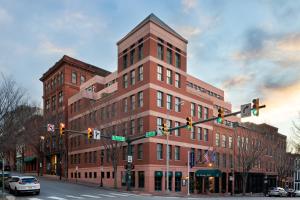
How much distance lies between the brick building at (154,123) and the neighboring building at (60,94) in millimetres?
3159

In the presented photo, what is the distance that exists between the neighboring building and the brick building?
10.4 feet

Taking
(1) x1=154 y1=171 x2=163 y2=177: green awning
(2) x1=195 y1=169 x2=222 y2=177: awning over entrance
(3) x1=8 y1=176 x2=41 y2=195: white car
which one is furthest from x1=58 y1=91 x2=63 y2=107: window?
(3) x1=8 y1=176 x2=41 y2=195: white car

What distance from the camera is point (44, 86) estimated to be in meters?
88.4

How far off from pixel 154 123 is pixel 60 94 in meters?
37.5

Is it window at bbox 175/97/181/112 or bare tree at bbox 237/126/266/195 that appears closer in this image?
window at bbox 175/97/181/112

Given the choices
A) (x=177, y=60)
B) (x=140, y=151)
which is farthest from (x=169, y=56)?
(x=140, y=151)

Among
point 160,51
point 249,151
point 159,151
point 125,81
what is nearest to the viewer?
point 159,151

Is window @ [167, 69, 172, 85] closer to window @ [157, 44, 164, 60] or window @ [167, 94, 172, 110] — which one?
window @ [167, 94, 172, 110]

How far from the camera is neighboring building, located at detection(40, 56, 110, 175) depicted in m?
71.7

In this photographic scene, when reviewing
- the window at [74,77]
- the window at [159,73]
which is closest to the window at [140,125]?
the window at [159,73]

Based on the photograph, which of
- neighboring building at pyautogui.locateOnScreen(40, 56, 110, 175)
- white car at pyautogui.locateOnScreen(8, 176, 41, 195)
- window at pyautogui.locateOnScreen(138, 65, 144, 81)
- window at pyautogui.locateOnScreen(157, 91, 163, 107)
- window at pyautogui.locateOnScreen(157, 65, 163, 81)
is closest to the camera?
white car at pyautogui.locateOnScreen(8, 176, 41, 195)

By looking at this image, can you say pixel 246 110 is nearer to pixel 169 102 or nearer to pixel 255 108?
pixel 255 108

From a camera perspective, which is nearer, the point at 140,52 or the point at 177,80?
the point at 140,52

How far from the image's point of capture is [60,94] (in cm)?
7750
